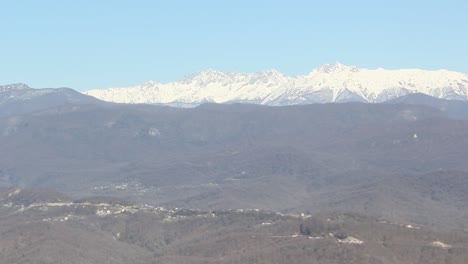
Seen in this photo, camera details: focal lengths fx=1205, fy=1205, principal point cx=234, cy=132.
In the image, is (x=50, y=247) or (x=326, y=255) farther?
(x=50, y=247)

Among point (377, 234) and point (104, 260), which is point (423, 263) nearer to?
point (377, 234)

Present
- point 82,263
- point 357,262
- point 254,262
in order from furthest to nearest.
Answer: point 82,263
point 254,262
point 357,262

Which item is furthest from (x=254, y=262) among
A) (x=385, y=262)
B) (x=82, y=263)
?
(x=82, y=263)

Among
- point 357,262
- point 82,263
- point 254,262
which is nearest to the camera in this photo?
point 357,262

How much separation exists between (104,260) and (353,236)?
138 feet

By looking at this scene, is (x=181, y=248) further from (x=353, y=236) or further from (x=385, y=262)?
(x=385, y=262)

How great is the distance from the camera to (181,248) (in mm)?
198250

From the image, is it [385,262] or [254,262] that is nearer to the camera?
[385,262]

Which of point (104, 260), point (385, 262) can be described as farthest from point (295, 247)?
point (104, 260)

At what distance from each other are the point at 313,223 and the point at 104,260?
34659 mm

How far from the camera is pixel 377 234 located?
183m

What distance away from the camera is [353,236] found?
597 feet

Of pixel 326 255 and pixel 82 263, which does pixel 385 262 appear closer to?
pixel 326 255

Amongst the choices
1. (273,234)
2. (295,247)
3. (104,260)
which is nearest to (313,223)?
(273,234)
